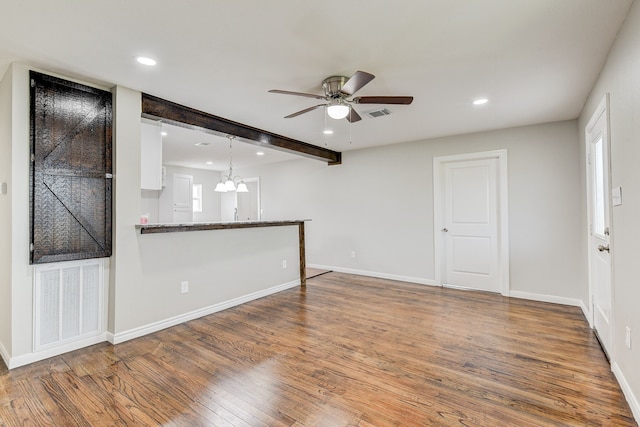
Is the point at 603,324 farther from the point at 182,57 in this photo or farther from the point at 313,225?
the point at 313,225

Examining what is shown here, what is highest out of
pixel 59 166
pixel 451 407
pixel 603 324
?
pixel 59 166

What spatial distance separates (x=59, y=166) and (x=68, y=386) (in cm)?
169

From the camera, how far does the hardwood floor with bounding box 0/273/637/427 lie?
183 centimetres

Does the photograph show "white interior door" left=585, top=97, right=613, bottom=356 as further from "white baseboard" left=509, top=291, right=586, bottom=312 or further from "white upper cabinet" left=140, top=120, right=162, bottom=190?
"white upper cabinet" left=140, top=120, right=162, bottom=190

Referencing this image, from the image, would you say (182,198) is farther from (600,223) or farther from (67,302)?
(600,223)

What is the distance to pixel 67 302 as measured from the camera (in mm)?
2656

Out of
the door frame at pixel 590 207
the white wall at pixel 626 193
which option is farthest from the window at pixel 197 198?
the white wall at pixel 626 193

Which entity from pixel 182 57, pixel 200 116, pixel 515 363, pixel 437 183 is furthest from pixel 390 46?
pixel 437 183

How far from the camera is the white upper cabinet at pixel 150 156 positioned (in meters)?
3.34

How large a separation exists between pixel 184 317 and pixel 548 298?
15.0 feet

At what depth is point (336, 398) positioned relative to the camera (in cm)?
Answer: 199

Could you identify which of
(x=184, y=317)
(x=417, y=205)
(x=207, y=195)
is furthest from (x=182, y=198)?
(x=417, y=205)

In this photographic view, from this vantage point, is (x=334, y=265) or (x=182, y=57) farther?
(x=334, y=265)

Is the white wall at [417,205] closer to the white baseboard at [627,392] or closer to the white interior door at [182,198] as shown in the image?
the white interior door at [182,198]
